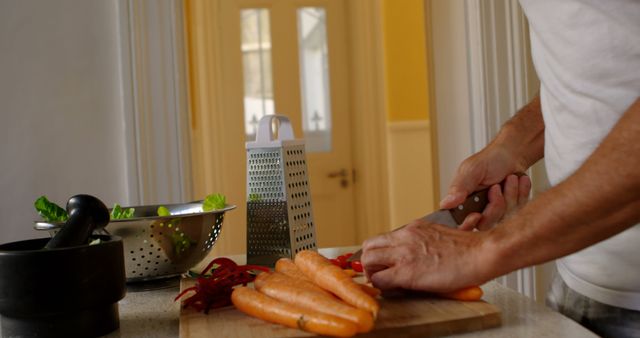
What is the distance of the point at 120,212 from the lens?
1.46 m

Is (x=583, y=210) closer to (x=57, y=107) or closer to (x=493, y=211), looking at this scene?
(x=493, y=211)

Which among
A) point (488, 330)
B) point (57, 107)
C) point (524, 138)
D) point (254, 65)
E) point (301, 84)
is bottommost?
point (488, 330)

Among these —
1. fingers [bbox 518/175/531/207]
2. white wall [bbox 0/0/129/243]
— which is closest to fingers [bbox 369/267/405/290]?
fingers [bbox 518/175/531/207]

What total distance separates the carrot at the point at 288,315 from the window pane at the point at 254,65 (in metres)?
3.33

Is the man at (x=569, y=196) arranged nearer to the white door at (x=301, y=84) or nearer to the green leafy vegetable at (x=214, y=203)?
the green leafy vegetable at (x=214, y=203)

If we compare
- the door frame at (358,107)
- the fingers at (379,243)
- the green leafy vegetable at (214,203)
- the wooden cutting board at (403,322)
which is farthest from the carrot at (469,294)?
the door frame at (358,107)

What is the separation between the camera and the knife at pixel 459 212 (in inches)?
51.6

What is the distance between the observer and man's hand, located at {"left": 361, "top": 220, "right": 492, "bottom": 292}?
3.27 feet

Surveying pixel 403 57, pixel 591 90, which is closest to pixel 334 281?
pixel 591 90

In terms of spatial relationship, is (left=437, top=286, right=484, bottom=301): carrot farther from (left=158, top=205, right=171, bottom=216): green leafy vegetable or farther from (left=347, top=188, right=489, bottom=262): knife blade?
(left=158, top=205, right=171, bottom=216): green leafy vegetable

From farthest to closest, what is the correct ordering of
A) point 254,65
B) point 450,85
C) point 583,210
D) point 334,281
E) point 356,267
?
point 254,65 < point 450,85 < point 356,267 < point 334,281 < point 583,210

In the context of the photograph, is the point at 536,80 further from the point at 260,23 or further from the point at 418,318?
the point at 260,23

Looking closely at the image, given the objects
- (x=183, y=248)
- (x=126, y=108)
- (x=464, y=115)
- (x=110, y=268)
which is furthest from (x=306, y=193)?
(x=464, y=115)

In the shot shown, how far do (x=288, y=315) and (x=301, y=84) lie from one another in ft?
11.6
